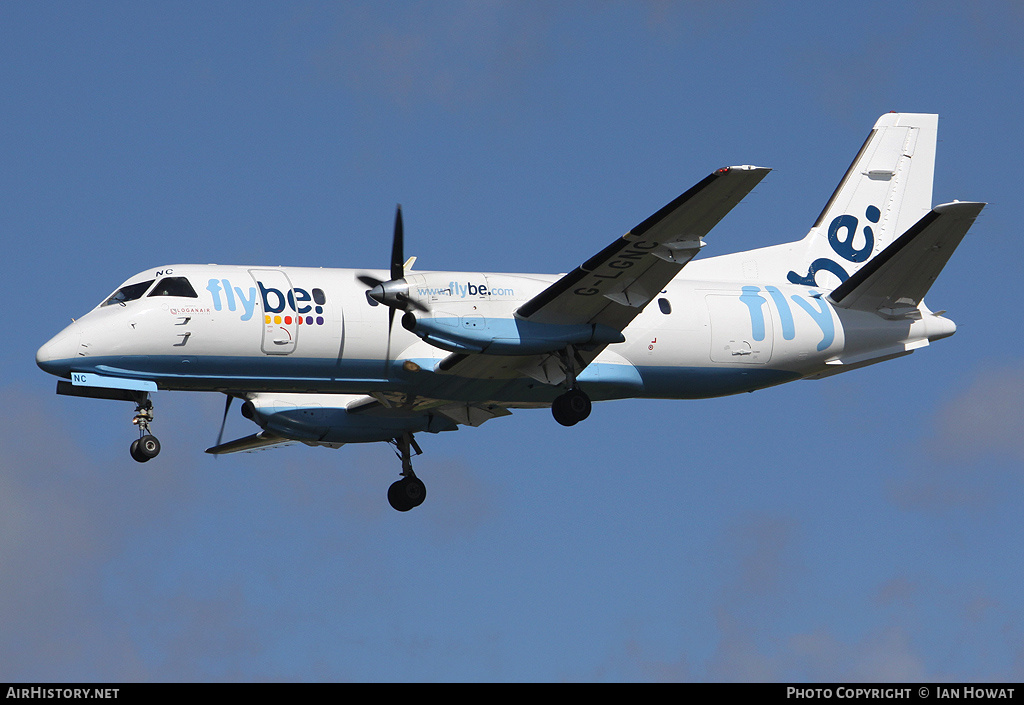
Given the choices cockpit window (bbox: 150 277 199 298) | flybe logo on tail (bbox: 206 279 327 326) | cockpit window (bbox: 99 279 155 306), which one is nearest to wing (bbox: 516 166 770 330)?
flybe logo on tail (bbox: 206 279 327 326)

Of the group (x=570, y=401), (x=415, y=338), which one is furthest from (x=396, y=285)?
(x=570, y=401)

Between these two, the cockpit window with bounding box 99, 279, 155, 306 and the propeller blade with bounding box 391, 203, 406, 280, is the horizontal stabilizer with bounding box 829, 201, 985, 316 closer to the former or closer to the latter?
the propeller blade with bounding box 391, 203, 406, 280

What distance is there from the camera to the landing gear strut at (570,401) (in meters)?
21.7

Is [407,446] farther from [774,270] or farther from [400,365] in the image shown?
[774,270]

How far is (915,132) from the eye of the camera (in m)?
27.4

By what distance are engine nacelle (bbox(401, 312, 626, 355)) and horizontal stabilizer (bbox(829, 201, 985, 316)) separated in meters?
4.81

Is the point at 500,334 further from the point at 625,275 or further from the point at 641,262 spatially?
the point at 641,262

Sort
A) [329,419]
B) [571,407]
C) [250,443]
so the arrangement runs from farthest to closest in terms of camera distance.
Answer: [250,443] → [329,419] → [571,407]

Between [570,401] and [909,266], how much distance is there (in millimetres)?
6188

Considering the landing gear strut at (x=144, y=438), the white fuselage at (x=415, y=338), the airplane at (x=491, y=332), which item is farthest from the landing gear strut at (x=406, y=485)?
the landing gear strut at (x=144, y=438)

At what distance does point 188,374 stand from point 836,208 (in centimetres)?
1303

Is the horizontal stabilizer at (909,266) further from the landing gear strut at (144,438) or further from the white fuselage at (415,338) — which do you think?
the landing gear strut at (144,438)

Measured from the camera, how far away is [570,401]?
21.7 meters

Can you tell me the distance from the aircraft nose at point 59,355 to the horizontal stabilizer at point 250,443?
564cm
